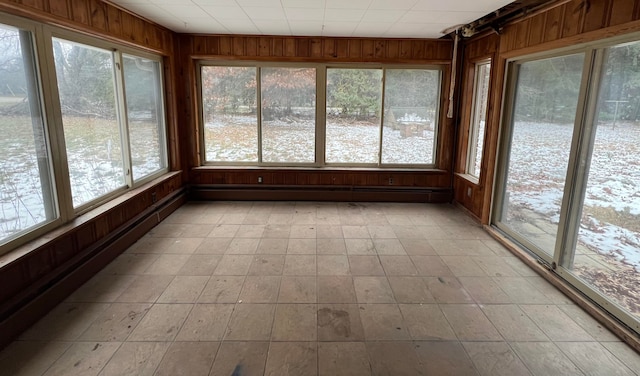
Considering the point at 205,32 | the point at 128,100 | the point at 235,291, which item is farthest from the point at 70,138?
the point at 205,32

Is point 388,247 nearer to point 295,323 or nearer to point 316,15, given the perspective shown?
point 295,323

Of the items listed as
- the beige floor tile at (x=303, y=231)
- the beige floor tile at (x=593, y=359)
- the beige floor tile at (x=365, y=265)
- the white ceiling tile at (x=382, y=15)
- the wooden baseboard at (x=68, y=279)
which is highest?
the white ceiling tile at (x=382, y=15)

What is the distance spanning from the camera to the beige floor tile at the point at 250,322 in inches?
91.1

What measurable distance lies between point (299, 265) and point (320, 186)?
2369 millimetres

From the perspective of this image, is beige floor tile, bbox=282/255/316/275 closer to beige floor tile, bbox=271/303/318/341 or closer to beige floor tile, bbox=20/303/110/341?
beige floor tile, bbox=271/303/318/341

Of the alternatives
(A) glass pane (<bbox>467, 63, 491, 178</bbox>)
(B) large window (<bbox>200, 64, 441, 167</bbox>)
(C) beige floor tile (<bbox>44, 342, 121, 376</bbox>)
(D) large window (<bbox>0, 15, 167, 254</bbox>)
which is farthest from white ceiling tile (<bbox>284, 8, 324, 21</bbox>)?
(C) beige floor tile (<bbox>44, 342, 121, 376</bbox>)

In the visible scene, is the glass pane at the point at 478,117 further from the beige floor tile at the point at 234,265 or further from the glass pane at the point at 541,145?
the beige floor tile at the point at 234,265

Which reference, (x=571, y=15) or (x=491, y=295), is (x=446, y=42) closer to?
(x=571, y=15)

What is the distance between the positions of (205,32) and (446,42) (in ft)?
11.2

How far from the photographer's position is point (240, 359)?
6.89 ft

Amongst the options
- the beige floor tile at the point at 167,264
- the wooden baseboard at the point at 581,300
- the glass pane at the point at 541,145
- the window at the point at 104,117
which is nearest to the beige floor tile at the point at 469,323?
the wooden baseboard at the point at 581,300

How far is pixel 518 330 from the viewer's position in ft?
7.92

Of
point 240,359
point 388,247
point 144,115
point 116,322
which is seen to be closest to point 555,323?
point 388,247

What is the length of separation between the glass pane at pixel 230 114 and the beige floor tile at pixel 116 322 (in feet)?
10.8
